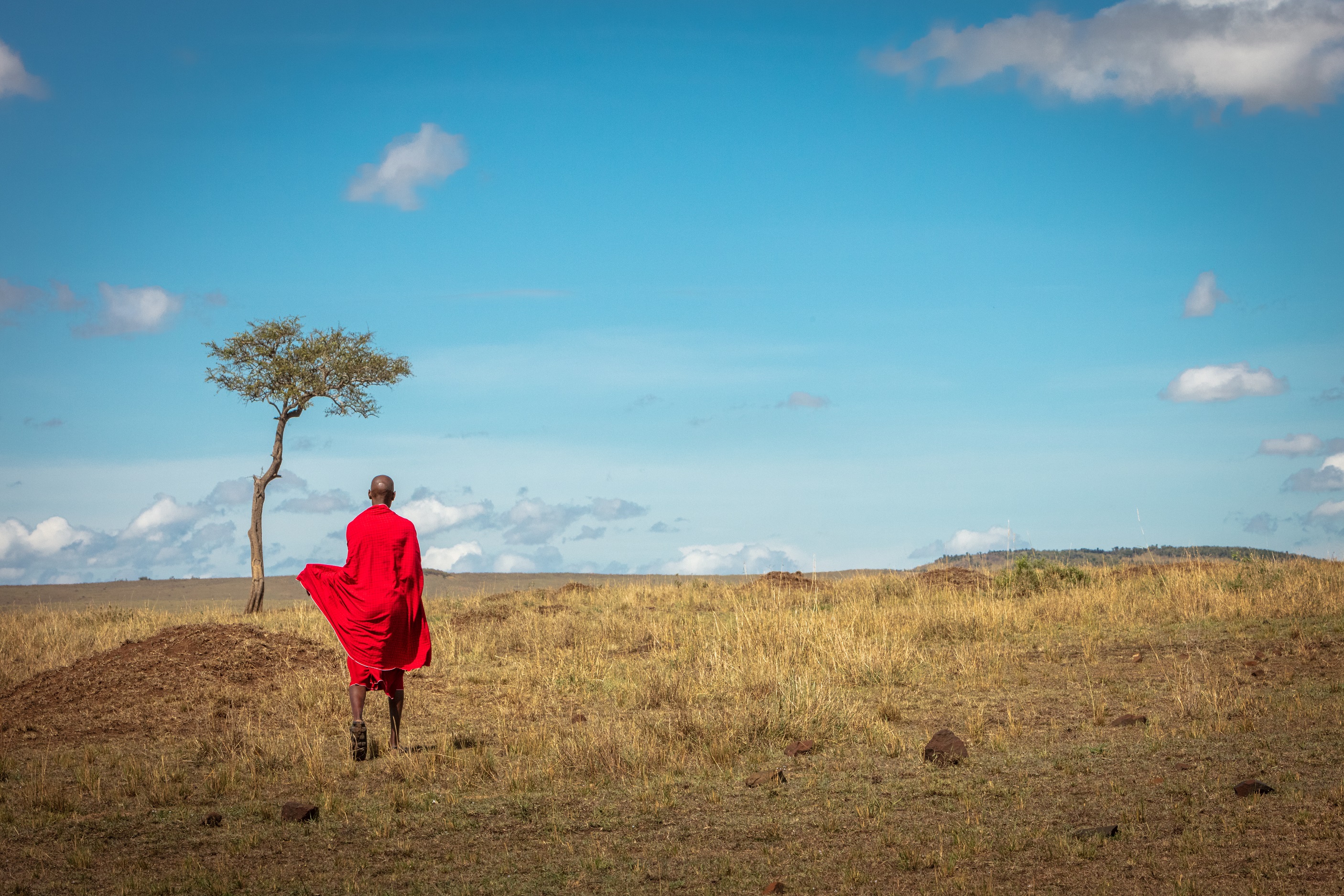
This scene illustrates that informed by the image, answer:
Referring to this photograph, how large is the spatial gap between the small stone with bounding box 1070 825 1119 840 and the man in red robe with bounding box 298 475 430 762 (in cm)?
559

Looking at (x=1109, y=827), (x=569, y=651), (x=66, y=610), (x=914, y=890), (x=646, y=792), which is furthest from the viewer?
(x=66, y=610)

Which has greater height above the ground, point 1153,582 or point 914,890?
point 1153,582

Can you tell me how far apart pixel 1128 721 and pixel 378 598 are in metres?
6.52

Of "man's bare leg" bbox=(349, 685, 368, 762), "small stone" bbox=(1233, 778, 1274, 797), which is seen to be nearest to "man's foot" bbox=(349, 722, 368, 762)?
"man's bare leg" bbox=(349, 685, 368, 762)

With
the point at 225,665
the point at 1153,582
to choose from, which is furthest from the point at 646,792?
the point at 1153,582

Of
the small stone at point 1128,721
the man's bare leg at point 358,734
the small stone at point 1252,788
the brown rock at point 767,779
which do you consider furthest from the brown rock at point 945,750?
the man's bare leg at point 358,734

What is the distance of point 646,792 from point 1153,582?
14350 millimetres

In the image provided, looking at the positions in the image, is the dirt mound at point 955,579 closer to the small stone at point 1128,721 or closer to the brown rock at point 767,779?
the small stone at point 1128,721

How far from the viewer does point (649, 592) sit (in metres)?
22.6

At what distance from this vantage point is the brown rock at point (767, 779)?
24.2 feet

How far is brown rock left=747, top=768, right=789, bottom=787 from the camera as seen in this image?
7387 mm

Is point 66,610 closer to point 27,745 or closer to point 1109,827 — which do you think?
point 27,745

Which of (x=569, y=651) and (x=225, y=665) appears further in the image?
(x=569, y=651)

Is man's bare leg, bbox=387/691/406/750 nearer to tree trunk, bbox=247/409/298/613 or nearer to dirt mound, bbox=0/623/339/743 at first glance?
dirt mound, bbox=0/623/339/743
